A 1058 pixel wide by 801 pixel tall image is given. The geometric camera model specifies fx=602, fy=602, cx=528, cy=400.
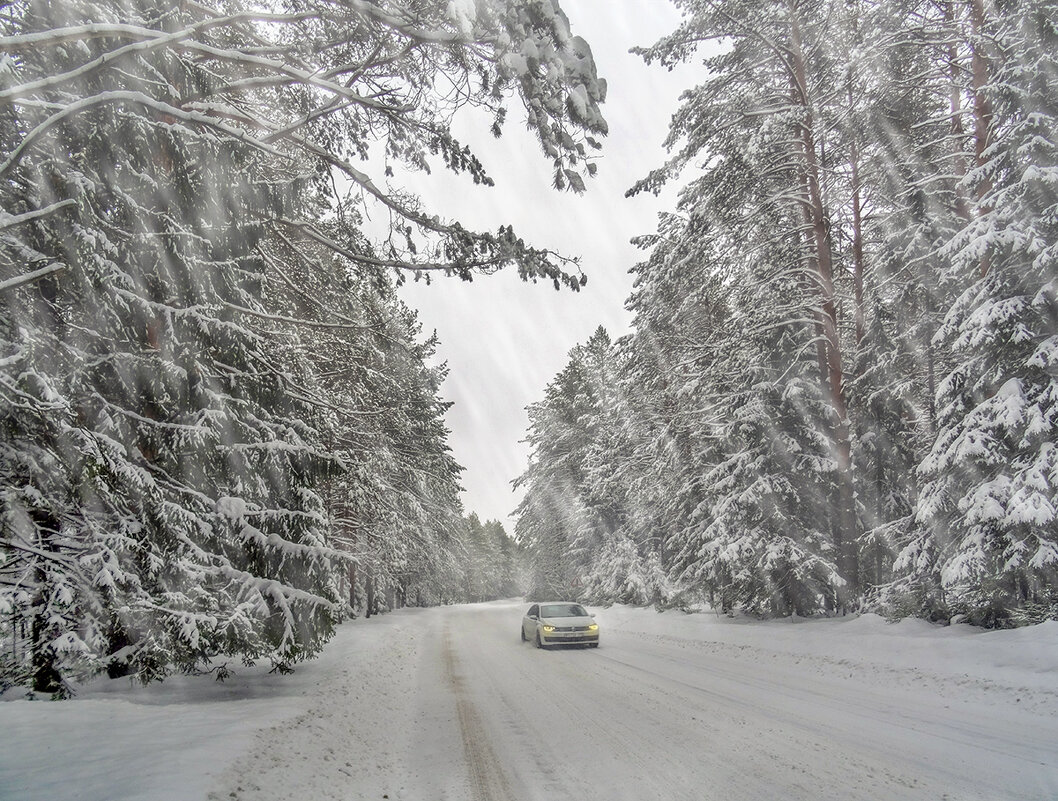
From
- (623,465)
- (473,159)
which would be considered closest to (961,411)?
(473,159)

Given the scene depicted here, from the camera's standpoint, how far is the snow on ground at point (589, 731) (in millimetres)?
5086

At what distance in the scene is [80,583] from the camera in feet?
22.5

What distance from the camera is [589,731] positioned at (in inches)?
282

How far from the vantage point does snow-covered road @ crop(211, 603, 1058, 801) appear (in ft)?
16.9

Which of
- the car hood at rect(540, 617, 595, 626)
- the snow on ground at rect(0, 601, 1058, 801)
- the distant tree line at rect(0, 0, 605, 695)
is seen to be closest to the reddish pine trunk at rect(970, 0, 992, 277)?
the snow on ground at rect(0, 601, 1058, 801)

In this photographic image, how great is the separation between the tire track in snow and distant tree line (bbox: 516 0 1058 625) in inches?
315

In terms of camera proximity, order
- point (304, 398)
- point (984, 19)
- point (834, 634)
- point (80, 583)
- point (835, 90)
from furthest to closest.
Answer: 1. point (835, 90)
2. point (834, 634)
3. point (984, 19)
4. point (304, 398)
5. point (80, 583)

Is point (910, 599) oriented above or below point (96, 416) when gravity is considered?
below

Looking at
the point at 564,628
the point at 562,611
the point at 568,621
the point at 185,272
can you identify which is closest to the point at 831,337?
the point at 568,621

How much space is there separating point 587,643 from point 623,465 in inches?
518

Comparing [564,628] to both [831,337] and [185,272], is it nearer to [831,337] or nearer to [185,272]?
[831,337]

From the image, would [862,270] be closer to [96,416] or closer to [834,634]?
[834,634]

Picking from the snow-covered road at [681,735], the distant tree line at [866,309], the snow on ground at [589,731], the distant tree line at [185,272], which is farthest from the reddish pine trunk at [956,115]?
the distant tree line at [185,272]

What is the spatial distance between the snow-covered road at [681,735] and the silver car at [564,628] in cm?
454
